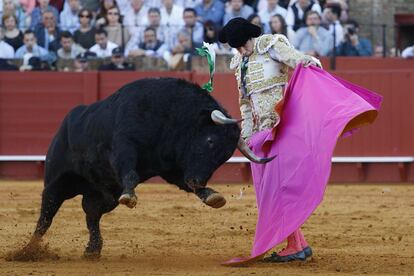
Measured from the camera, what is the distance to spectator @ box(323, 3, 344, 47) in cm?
1175

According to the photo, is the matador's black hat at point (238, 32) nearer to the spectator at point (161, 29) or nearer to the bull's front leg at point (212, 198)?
the bull's front leg at point (212, 198)

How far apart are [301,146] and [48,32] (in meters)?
6.73

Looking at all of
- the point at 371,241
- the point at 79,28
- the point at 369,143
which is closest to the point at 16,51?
the point at 79,28

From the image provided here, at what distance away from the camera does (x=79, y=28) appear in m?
11.9

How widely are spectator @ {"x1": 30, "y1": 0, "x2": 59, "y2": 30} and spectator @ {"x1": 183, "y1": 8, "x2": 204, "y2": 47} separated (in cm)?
150

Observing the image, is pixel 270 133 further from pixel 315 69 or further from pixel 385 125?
pixel 385 125

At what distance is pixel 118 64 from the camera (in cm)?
1196

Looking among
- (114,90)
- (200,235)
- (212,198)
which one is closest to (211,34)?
(114,90)

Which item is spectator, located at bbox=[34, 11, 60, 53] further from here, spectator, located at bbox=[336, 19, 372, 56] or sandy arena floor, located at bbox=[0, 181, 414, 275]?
spectator, located at bbox=[336, 19, 372, 56]

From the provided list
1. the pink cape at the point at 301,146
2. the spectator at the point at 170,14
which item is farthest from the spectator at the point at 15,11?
the pink cape at the point at 301,146

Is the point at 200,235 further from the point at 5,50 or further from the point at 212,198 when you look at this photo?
the point at 5,50

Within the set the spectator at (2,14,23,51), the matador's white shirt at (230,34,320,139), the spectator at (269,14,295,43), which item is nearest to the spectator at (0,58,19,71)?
the spectator at (2,14,23,51)

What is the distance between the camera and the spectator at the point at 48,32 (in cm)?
1198

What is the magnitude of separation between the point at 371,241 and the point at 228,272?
1751 mm
